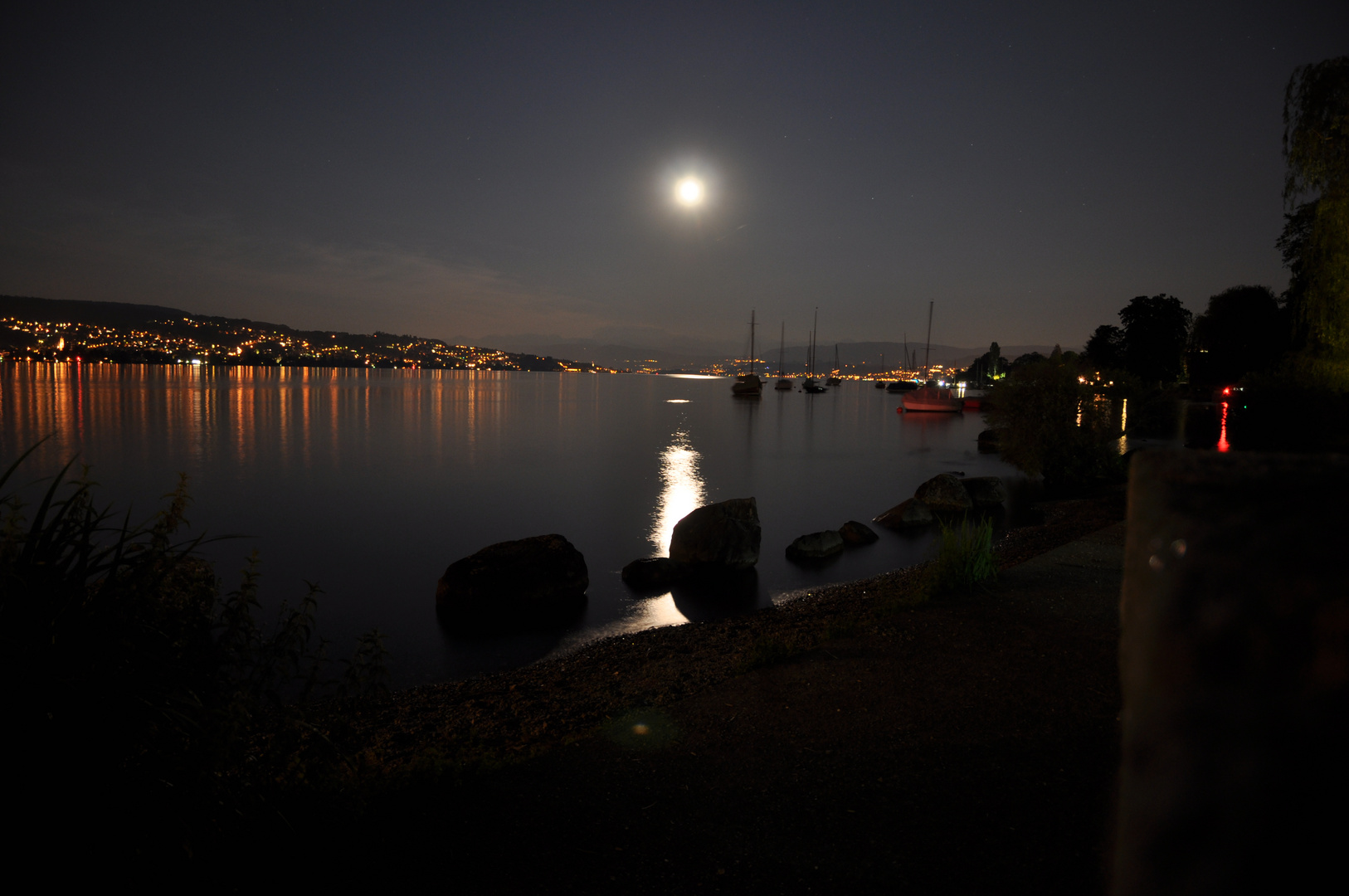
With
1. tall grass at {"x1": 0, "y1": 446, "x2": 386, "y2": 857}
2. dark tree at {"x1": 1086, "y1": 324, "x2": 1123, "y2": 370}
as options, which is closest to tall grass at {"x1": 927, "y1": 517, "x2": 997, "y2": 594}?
→ tall grass at {"x1": 0, "y1": 446, "x2": 386, "y2": 857}

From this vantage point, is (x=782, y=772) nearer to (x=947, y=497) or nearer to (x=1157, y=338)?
(x=947, y=497)

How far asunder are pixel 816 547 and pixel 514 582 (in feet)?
23.7

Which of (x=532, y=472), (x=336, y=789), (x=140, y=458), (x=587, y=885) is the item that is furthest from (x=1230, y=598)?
(x=140, y=458)

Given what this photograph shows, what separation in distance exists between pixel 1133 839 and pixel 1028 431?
27.6 m

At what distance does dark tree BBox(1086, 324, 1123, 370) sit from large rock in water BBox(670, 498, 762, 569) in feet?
246

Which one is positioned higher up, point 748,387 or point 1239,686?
point 748,387

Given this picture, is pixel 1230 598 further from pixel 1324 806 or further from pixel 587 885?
pixel 587 885

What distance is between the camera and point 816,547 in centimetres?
1655

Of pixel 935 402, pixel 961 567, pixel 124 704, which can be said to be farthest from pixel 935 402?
pixel 124 704

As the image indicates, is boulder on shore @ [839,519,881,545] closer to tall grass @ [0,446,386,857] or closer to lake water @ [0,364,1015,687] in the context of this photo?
lake water @ [0,364,1015,687]

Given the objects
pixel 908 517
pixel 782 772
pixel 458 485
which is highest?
pixel 782 772

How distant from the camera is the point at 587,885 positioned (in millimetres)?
3928

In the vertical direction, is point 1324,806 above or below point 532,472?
above

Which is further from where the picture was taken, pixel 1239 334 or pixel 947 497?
pixel 1239 334
